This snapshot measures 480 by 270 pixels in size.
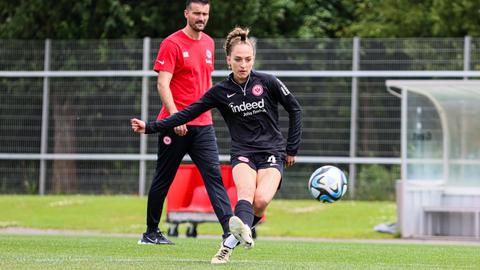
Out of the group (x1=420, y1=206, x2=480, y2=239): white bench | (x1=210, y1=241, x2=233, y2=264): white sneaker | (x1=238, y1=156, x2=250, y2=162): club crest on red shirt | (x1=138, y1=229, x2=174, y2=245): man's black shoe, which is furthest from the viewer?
(x1=420, y1=206, x2=480, y2=239): white bench

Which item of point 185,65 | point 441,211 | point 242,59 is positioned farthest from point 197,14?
point 441,211

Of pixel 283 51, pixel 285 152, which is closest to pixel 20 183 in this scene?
pixel 283 51

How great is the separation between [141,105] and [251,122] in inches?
532

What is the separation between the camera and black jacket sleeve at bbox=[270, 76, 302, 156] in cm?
1080

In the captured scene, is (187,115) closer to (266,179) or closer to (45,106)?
(266,179)

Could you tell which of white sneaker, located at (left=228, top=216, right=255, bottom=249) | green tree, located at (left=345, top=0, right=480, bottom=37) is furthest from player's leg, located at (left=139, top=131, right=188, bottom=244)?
green tree, located at (left=345, top=0, right=480, bottom=37)

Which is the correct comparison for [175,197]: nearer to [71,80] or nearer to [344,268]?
[71,80]

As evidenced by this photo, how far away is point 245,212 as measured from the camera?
10.1m

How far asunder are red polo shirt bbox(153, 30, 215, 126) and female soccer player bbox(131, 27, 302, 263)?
1.73 meters

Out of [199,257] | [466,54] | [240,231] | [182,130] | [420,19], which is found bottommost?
[199,257]

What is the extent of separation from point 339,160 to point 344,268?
13493 mm

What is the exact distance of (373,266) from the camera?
33.4 ft

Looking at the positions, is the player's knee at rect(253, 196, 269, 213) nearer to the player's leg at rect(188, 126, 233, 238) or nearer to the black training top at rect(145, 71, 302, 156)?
the black training top at rect(145, 71, 302, 156)

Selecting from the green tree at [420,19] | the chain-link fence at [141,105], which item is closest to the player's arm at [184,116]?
the chain-link fence at [141,105]
